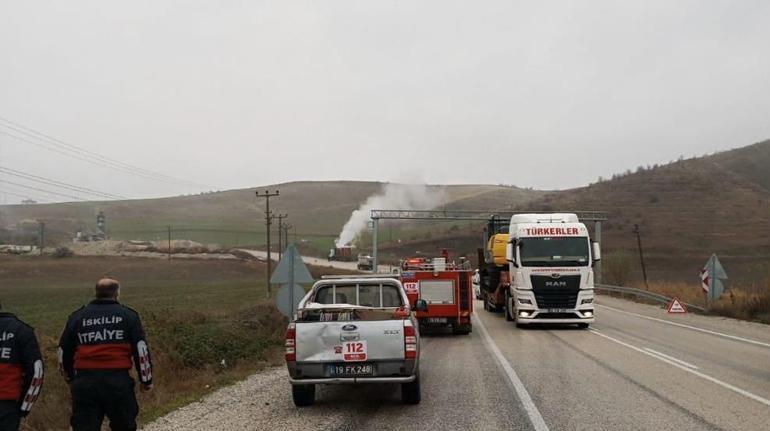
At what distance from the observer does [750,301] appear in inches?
1012

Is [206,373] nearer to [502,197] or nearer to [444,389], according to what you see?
[444,389]

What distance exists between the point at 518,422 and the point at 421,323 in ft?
41.4

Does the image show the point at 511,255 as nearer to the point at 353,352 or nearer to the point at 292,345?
the point at 353,352

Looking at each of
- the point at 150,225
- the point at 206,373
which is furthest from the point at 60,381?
the point at 150,225

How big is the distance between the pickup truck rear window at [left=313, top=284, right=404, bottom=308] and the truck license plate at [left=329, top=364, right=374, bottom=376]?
2.21m

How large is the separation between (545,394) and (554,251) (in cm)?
1189

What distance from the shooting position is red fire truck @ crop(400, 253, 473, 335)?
2061cm

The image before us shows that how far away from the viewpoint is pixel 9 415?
5.08 meters

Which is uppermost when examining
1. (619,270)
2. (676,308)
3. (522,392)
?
(619,270)

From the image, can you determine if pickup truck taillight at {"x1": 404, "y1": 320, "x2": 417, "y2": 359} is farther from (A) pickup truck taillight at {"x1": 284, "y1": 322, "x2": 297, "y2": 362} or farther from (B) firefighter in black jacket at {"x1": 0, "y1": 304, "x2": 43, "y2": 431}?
(B) firefighter in black jacket at {"x1": 0, "y1": 304, "x2": 43, "y2": 431}

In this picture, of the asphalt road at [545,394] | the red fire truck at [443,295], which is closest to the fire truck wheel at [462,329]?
the red fire truck at [443,295]

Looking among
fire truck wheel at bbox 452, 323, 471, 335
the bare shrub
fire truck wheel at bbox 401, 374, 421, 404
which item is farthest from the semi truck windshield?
the bare shrub

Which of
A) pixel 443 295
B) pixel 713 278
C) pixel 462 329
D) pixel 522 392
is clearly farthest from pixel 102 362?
pixel 713 278

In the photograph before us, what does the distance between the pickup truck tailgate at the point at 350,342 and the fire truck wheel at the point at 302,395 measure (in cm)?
66
